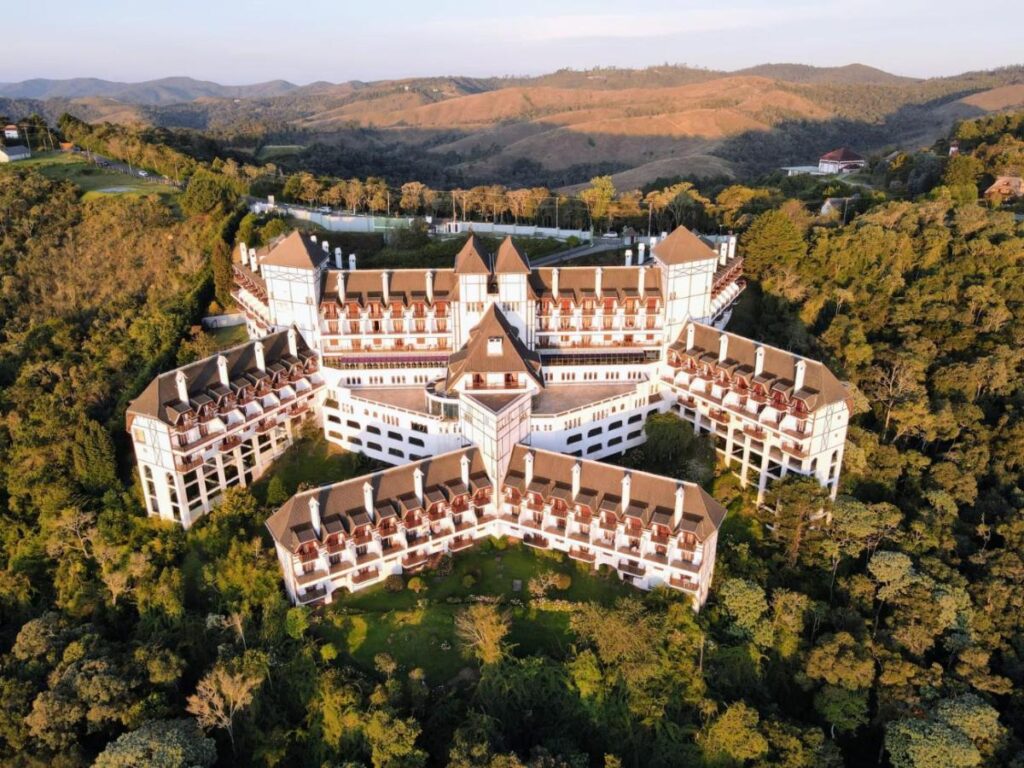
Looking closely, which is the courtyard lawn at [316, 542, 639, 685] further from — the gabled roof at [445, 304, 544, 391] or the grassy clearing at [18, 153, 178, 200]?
the grassy clearing at [18, 153, 178, 200]

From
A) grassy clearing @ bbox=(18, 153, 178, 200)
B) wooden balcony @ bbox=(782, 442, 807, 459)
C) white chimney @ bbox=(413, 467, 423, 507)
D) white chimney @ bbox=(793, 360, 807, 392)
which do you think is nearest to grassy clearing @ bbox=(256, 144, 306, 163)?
grassy clearing @ bbox=(18, 153, 178, 200)

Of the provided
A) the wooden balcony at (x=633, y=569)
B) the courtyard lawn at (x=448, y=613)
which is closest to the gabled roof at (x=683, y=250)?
the wooden balcony at (x=633, y=569)

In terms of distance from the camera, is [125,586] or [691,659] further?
[125,586]

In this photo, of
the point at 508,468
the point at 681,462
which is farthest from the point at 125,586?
the point at 681,462

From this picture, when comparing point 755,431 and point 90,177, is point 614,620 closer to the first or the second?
point 755,431

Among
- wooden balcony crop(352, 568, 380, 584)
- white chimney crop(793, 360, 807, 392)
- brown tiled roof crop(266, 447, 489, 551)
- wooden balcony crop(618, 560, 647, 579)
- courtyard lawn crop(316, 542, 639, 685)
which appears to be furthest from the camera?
white chimney crop(793, 360, 807, 392)

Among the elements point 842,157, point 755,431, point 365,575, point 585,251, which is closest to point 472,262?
point 755,431

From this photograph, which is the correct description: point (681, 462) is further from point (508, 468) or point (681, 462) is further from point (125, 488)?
point (125, 488)
